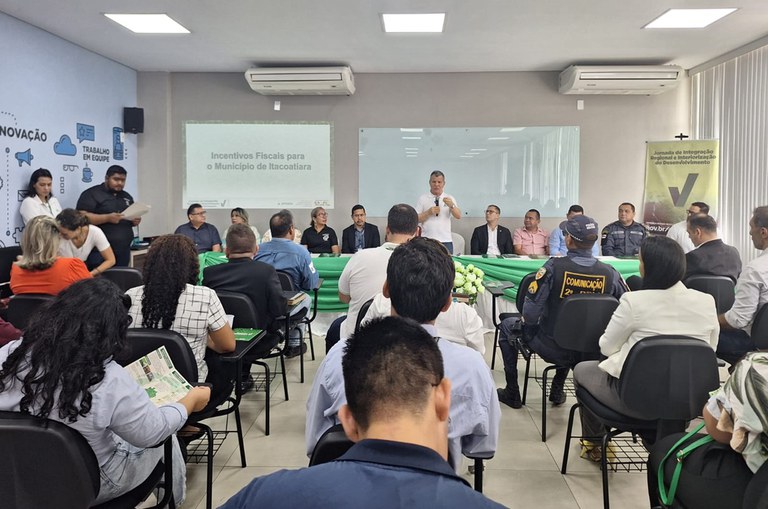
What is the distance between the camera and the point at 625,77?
19.9ft

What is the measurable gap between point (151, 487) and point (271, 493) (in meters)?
1.26

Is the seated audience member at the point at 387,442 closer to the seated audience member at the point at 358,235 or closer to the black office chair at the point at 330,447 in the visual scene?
the black office chair at the point at 330,447

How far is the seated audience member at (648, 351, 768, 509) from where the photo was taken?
1.25 metres

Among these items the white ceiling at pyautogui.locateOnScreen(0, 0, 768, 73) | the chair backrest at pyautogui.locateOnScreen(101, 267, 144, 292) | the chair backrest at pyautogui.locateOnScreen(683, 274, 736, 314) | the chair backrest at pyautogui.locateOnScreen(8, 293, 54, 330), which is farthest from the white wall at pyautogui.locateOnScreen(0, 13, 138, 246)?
the chair backrest at pyautogui.locateOnScreen(683, 274, 736, 314)

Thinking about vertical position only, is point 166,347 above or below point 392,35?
below

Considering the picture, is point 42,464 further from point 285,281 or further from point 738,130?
point 738,130

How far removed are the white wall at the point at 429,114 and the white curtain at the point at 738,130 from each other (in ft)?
1.65

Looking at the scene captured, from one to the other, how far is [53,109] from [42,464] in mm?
5042

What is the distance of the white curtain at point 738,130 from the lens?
548 cm

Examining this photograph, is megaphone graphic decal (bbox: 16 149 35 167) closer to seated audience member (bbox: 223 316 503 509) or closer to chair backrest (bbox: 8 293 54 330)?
chair backrest (bbox: 8 293 54 330)

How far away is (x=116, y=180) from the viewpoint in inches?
218

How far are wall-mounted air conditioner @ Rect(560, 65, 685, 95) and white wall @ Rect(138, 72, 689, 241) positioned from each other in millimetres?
534

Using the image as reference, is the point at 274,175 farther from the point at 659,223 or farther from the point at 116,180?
the point at 659,223

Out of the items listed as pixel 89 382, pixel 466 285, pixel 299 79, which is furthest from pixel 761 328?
pixel 299 79
